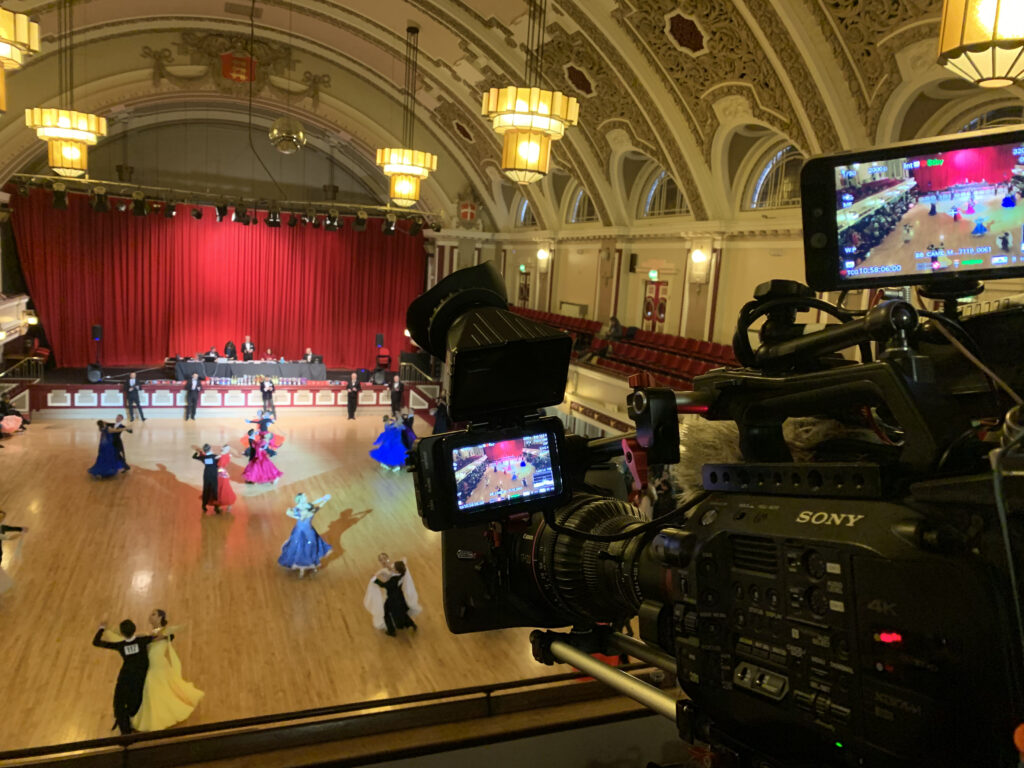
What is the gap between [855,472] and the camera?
1.11m

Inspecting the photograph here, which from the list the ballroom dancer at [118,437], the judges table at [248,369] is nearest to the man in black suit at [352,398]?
the judges table at [248,369]

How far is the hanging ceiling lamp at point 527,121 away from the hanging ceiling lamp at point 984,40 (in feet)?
18.3

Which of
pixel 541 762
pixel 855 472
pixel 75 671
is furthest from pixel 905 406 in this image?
pixel 75 671

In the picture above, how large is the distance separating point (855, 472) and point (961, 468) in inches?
5.8

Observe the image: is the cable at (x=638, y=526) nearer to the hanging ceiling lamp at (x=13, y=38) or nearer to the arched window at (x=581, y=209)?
the hanging ceiling lamp at (x=13, y=38)

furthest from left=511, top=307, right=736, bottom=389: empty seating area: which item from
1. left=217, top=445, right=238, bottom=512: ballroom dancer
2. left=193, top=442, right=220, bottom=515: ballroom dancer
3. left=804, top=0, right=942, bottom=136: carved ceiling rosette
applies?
left=193, top=442, right=220, bottom=515: ballroom dancer

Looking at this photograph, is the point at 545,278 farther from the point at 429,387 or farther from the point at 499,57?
the point at 499,57

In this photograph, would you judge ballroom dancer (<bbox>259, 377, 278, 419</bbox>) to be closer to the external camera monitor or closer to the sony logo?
the external camera monitor

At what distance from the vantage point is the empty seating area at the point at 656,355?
12.6 metres

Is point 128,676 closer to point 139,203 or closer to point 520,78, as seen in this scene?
point 520,78

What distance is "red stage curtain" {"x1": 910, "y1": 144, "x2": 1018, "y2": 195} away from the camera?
Answer: 127cm

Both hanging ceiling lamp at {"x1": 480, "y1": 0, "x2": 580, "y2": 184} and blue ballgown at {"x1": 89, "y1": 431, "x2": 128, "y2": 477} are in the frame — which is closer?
hanging ceiling lamp at {"x1": 480, "y1": 0, "x2": 580, "y2": 184}

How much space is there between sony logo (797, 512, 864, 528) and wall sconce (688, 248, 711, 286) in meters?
12.8

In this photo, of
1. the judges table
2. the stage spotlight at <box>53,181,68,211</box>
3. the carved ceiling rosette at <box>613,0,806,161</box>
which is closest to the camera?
the carved ceiling rosette at <box>613,0,806,161</box>
